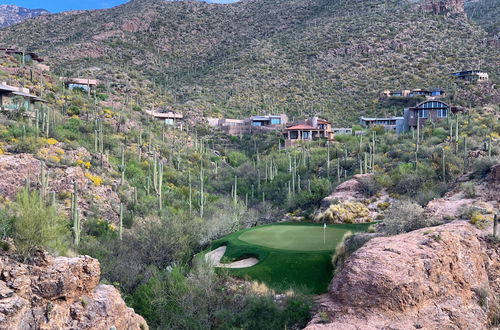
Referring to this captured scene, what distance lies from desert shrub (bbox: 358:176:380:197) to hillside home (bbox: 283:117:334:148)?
20.7 meters

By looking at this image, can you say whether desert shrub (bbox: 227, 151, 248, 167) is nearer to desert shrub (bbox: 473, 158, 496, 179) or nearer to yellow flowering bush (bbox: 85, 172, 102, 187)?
yellow flowering bush (bbox: 85, 172, 102, 187)

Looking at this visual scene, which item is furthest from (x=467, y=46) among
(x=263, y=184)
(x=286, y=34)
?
(x=263, y=184)

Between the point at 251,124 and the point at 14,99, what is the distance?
89.4 feet

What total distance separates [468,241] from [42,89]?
39.0m

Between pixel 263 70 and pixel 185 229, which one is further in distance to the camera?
pixel 263 70

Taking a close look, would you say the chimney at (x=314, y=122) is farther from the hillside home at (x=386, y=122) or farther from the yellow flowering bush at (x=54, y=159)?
the yellow flowering bush at (x=54, y=159)

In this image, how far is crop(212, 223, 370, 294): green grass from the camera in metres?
14.8

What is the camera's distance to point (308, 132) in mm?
49250

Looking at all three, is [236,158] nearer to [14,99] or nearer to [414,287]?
[14,99]

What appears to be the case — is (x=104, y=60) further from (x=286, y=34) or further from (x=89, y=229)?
(x=89, y=229)

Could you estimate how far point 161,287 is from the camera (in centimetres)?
1431

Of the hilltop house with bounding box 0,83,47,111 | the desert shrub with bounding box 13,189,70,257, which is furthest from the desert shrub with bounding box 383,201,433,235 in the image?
the hilltop house with bounding box 0,83,47,111

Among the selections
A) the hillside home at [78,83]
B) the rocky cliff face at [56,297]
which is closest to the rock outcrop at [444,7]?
the hillside home at [78,83]

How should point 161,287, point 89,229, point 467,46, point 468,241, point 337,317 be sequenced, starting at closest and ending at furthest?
1. point 337,317
2. point 468,241
3. point 161,287
4. point 89,229
5. point 467,46
